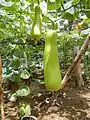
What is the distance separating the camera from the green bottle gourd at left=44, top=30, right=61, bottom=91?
0.47 m

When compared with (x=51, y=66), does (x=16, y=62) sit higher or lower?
lower

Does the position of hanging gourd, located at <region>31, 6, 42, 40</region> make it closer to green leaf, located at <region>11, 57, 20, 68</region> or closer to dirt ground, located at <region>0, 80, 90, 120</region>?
green leaf, located at <region>11, 57, 20, 68</region>

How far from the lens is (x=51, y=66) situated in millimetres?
500

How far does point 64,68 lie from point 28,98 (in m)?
3.05

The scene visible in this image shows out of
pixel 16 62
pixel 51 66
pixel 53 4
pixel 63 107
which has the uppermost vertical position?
pixel 53 4

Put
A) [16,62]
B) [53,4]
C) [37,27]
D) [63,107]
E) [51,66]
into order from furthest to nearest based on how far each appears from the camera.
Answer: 1. [63,107]
2. [16,62]
3. [53,4]
4. [37,27]
5. [51,66]

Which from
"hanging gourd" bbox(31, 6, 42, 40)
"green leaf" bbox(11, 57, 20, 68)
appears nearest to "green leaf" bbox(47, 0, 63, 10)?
"hanging gourd" bbox(31, 6, 42, 40)

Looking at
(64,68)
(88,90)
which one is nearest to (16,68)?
(88,90)

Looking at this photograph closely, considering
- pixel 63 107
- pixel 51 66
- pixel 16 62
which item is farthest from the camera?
pixel 63 107

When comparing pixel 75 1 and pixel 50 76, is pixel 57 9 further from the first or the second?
pixel 50 76

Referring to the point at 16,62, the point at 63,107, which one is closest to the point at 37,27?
the point at 16,62

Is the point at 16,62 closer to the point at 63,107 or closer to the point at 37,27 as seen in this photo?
the point at 63,107

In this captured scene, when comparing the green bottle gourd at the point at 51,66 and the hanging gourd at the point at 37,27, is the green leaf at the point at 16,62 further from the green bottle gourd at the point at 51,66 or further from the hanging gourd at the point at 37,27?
the green bottle gourd at the point at 51,66

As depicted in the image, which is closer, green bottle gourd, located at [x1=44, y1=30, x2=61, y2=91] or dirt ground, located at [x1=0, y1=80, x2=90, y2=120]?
green bottle gourd, located at [x1=44, y1=30, x2=61, y2=91]
